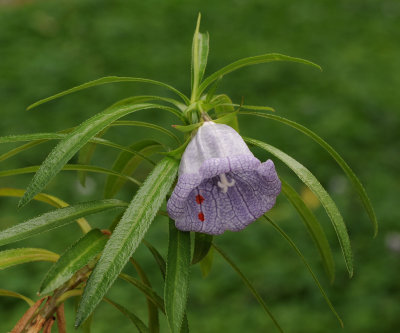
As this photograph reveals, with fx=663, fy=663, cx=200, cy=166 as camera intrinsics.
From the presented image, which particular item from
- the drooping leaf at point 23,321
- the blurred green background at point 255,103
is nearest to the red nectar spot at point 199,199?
the drooping leaf at point 23,321

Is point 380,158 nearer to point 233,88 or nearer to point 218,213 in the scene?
point 233,88

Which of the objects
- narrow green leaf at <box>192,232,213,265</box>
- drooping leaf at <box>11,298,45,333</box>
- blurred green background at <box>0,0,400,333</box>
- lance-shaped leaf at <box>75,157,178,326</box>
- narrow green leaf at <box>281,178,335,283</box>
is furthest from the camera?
blurred green background at <box>0,0,400,333</box>

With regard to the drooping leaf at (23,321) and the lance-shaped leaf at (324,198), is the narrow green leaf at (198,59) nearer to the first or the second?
the lance-shaped leaf at (324,198)

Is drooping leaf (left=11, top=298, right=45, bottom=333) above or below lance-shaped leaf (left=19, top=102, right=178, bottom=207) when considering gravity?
below

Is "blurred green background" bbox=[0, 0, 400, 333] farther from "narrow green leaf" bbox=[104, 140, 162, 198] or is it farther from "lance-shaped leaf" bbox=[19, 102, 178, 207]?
"lance-shaped leaf" bbox=[19, 102, 178, 207]

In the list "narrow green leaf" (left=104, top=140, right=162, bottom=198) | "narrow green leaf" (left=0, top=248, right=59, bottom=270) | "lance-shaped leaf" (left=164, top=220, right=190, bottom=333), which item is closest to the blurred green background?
"narrow green leaf" (left=104, top=140, right=162, bottom=198)

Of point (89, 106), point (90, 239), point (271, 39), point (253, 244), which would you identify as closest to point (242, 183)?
point (90, 239)
